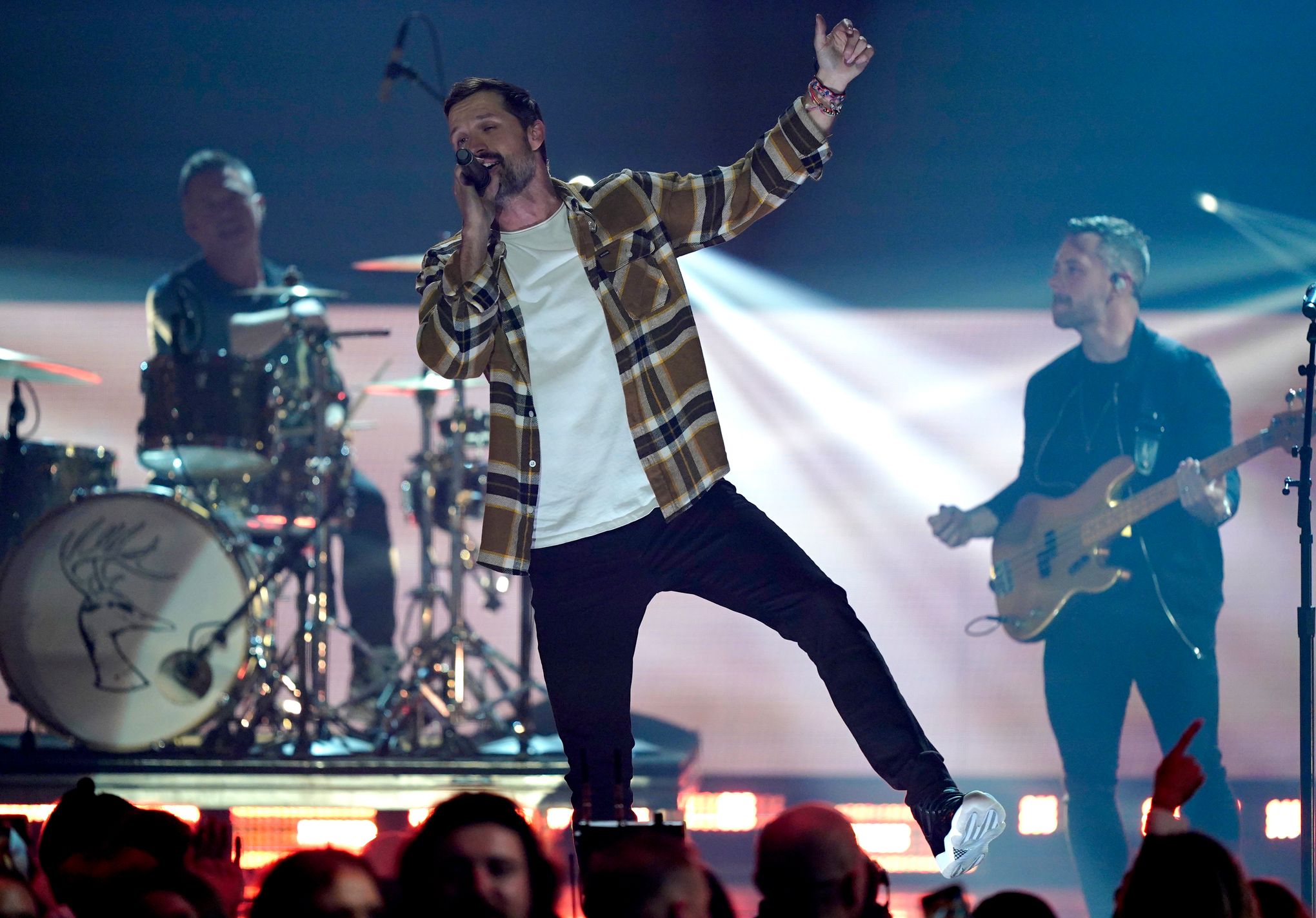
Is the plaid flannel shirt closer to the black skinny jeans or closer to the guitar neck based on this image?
the black skinny jeans

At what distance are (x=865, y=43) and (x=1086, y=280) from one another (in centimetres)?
279

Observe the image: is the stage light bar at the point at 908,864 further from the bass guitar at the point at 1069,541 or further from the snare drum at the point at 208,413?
the snare drum at the point at 208,413

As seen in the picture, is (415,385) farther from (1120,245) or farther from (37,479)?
(1120,245)

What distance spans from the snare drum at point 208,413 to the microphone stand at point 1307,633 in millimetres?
3707

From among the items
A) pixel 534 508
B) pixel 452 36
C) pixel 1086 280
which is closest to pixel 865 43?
pixel 534 508

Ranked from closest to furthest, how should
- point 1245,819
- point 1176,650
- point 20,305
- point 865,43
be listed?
point 865,43, point 1176,650, point 1245,819, point 20,305

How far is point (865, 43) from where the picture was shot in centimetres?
336

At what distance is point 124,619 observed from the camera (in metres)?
5.61

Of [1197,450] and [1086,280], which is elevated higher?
[1086,280]

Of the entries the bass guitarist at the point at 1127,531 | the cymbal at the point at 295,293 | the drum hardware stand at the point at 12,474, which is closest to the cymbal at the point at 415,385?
the cymbal at the point at 295,293

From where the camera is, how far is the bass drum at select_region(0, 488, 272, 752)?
18.1ft

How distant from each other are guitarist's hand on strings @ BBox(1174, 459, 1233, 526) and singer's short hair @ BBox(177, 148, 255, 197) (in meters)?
4.08

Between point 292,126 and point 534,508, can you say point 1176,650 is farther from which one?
point 292,126

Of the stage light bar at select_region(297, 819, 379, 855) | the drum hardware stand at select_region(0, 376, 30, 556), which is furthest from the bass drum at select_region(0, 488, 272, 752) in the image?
the stage light bar at select_region(297, 819, 379, 855)
